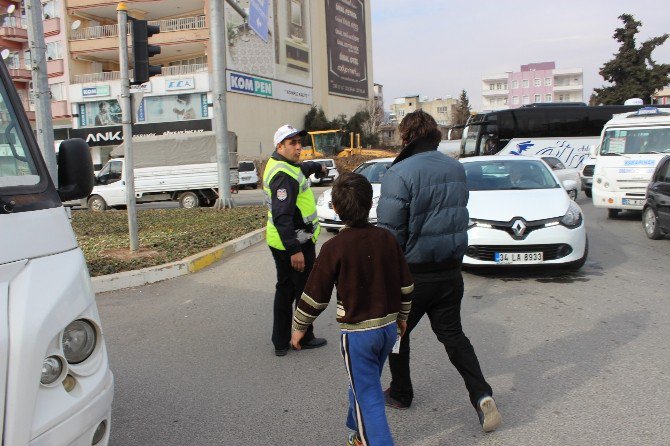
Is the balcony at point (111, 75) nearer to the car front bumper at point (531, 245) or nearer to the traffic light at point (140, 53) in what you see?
the traffic light at point (140, 53)

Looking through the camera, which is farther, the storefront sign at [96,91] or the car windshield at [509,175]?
the storefront sign at [96,91]

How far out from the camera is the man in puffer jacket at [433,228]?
3408mm

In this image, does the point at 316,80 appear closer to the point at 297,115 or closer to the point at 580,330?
the point at 297,115

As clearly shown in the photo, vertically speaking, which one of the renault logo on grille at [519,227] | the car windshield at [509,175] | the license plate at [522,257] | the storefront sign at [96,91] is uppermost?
the storefront sign at [96,91]

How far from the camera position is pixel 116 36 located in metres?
41.4

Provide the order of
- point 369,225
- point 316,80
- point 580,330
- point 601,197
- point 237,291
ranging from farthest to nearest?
point 316,80 → point 601,197 → point 237,291 → point 580,330 → point 369,225

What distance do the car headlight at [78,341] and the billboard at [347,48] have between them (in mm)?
60428

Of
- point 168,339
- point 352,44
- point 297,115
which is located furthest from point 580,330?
point 352,44

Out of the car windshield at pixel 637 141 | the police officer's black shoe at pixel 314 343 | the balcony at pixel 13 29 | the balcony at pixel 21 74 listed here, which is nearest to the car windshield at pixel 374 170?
the car windshield at pixel 637 141

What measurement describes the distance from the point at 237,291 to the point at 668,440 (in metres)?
5.11

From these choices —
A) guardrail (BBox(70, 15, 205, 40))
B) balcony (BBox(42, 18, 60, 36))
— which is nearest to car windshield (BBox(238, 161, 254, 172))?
guardrail (BBox(70, 15, 205, 40))

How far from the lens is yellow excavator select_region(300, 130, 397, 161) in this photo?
125 feet

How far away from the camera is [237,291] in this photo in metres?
7.34

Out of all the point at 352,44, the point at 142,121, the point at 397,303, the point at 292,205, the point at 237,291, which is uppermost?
the point at 352,44
